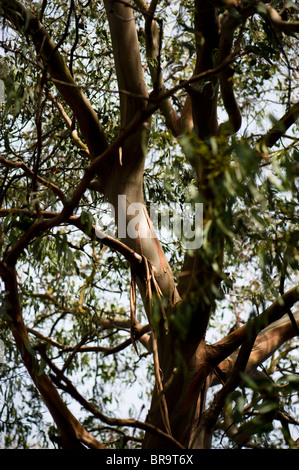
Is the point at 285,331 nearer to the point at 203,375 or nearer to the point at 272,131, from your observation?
the point at 203,375

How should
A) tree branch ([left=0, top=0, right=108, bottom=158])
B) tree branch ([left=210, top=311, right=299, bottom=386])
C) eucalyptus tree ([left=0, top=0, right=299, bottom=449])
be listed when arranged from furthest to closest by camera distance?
tree branch ([left=210, top=311, right=299, bottom=386]) → tree branch ([left=0, top=0, right=108, bottom=158]) → eucalyptus tree ([left=0, top=0, right=299, bottom=449])

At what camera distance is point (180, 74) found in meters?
4.74

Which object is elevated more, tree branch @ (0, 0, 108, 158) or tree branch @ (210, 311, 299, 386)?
tree branch @ (0, 0, 108, 158)

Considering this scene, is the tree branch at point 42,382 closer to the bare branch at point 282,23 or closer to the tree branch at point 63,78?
the tree branch at point 63,78

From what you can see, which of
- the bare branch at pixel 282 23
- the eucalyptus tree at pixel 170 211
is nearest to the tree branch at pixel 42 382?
the eucalyptus tree at pixel 170 211

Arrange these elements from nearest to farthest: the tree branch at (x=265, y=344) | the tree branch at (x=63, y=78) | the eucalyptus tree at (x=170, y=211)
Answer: the eucalyptus tree at (x=170, y=211)
the tree branch at (x=63, y=78)
the tree branch at (x=265, y=344)

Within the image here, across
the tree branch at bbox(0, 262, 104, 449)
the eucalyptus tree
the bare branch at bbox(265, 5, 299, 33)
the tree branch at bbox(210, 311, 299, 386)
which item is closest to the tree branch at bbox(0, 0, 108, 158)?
the eucalyptus tree

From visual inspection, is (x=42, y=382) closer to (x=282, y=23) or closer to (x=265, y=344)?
(x=265, y=344)

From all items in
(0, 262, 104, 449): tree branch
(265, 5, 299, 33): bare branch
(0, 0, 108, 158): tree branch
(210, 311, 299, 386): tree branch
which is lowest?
(0, 262, 104, 449): tree branch

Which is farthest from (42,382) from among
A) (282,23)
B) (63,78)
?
(282,23)

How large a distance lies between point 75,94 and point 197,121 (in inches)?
23.3

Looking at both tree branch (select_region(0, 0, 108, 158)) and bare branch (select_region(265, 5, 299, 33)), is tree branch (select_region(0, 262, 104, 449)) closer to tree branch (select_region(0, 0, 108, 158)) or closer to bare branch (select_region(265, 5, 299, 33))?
tree branch (select_region(0, 0, 108, 158))
